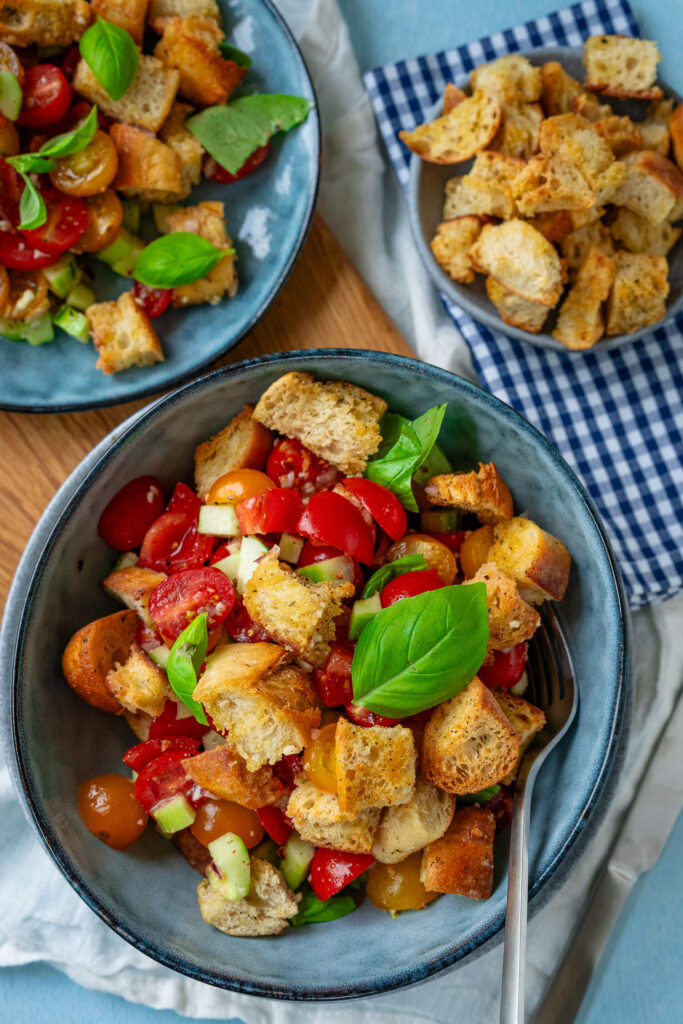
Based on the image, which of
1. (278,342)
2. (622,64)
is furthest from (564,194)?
(278,342)

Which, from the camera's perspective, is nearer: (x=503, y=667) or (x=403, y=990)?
(x=503, y=667)

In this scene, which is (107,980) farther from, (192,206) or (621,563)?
(192,206)

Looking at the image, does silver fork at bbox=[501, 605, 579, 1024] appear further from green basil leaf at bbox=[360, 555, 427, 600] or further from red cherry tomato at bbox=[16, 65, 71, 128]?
red cherry tomato at bbox=[16, 65, 71, 128]

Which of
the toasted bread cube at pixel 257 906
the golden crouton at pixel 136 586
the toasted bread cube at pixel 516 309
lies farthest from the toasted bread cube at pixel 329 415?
the toasted bread cube at pixel 257 906

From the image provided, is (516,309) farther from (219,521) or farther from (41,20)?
(41,20)

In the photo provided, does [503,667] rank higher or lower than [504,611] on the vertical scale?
lower

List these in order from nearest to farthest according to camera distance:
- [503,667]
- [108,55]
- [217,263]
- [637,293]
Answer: [503,667] < [108,55] < [217,263] < [637,293]

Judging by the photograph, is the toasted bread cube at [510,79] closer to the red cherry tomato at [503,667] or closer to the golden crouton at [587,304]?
the golden crouton at [587,304]
